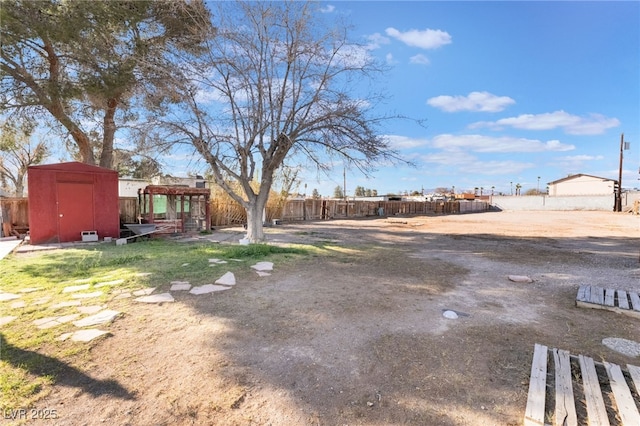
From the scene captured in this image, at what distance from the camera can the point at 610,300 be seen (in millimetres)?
4031

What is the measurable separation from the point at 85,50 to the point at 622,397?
1297cm

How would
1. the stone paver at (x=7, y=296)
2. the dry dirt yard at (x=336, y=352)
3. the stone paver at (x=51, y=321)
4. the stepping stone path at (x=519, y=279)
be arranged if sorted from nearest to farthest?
the dry dirt yard at (x=336, y=352), the stone paver at (x=51, y=321), the stone paver at (x=7, y=296), the stepping stone path at (x=519, y=279)

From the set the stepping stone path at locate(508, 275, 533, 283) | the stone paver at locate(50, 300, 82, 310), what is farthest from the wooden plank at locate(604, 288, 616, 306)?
the stone paver at locate(50, 300, 82, 310)

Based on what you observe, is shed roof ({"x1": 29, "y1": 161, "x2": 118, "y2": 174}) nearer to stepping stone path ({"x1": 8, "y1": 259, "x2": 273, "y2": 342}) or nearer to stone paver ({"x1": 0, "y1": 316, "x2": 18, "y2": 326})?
stepping stone path ({"x1": 8, "y1": 259, "x2": 273, "y2": 342})

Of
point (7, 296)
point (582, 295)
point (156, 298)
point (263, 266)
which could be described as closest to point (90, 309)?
point (156, 298)

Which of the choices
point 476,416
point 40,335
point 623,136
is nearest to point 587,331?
point 476,416

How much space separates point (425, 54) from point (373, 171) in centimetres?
404

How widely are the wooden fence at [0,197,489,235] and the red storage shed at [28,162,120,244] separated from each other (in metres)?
2.34

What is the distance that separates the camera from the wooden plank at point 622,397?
1.88 meters

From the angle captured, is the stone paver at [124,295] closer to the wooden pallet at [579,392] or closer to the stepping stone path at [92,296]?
the stepping stone path at [92,296]

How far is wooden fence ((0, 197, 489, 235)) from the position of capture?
11.2 meters

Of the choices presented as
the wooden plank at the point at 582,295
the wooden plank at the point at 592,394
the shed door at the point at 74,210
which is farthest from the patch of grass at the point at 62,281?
the wooden plank at the point at 582,295

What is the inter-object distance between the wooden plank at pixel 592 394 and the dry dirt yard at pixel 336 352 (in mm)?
340

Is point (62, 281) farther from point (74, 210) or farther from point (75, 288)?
point (74, 210)
